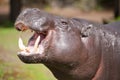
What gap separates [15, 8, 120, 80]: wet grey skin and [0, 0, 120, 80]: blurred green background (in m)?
2.00

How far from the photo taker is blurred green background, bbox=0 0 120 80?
7.46 metres

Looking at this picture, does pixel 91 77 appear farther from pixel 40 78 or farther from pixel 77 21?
pixel 40 78

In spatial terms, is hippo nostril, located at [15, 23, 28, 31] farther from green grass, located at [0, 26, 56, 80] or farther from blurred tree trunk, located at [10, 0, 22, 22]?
blurred tree trunk, located at [10, 0, 22, 22]

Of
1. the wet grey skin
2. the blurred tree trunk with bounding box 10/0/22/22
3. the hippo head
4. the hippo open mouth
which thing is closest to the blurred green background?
the blurred tree trunk with bounding box 10/0/22/22

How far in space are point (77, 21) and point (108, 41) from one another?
0.53 metres

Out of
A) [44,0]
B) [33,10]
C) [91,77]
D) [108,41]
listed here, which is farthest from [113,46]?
[44,0]

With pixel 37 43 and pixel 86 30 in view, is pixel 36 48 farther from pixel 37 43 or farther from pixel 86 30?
pixel 86 30

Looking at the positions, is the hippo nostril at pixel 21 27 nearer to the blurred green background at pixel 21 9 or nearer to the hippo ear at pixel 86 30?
the hippo ear at pixel 86 30

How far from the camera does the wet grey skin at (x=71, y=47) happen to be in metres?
4.57

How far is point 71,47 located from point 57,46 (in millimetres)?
183

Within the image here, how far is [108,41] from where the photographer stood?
5.45m

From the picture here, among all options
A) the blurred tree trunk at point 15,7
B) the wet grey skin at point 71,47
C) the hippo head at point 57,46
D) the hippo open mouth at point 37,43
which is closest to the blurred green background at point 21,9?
the blurred tree trunk at point 15,7

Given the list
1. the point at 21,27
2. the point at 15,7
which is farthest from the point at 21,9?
the point at 21,27

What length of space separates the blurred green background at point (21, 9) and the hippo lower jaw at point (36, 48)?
2.31 metres
